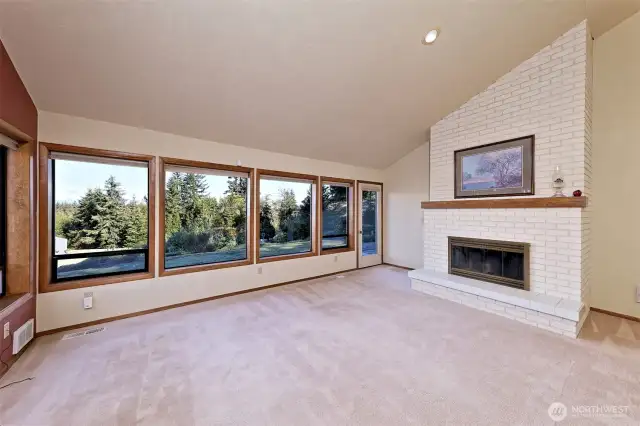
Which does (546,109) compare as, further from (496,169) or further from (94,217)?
(94,217)

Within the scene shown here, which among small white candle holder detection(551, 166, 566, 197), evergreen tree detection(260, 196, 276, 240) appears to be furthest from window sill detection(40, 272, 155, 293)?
small white candle holder detection(551, 166, 566, 197)

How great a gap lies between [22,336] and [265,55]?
3.50m

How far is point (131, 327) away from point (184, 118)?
2541 mm

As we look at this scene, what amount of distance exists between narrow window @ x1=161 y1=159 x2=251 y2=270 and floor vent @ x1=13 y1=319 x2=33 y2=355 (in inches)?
53.3

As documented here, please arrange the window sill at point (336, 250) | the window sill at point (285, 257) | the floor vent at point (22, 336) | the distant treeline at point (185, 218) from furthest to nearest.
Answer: the window sill at point (336, 250) < the window sill at point (285, 257) < the distant treeline at point (185, 218) < the floor vent at point (22, 336)

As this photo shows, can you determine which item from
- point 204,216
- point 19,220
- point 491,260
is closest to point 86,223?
point 19,220

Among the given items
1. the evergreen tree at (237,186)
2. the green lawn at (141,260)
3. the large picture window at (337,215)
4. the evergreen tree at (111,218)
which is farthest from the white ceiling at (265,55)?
the large picture window at (337,215)

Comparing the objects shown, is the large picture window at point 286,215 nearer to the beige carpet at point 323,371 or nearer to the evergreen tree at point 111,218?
the beige carpet at point 323,371

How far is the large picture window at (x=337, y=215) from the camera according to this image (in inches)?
221

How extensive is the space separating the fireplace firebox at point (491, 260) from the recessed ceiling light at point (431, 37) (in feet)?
8.92

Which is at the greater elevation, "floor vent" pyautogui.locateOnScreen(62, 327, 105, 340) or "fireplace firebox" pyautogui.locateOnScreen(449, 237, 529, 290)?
"fireplace firebox" pyautogui.locateOnScreen(449, 237, 529, 290)

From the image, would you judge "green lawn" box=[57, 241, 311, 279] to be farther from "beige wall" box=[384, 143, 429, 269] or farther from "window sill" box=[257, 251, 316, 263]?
"beige wall" box=[384, 143, 429, 269]

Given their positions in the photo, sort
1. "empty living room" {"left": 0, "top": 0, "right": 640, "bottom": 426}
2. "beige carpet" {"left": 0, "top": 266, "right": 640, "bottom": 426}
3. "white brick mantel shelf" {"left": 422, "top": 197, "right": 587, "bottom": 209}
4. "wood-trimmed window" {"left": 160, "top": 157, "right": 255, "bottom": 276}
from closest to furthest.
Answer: "beige carpet" {"left": 0, "top": 266, "right": 640, "bottom": 426}, "empty living room" {"left": 0, "top": 0, "right": 640, "bottom": 426}, "white brick mantel shelf" {"left": 422, "top": 197, "right": 587, "bottom": 209}, "wood-trimmed window" {"left": 160, "top": 157, "right": 255, "bottom": 276}

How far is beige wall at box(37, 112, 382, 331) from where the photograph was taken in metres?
2.91
